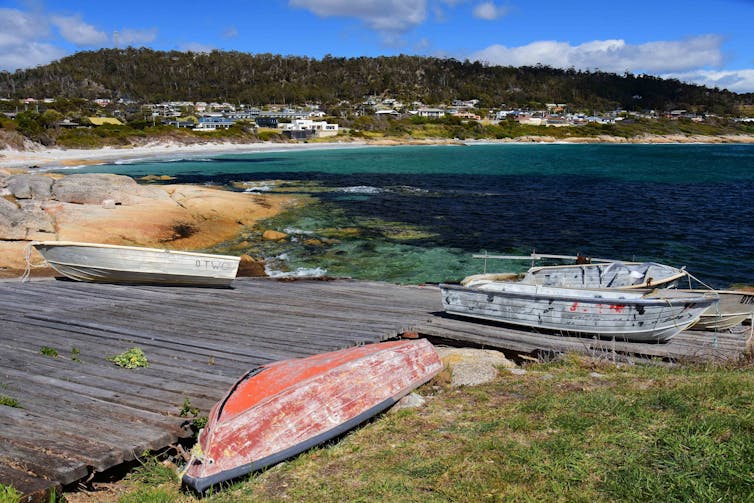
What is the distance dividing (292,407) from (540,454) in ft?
9.42

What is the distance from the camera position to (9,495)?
16.1 feet

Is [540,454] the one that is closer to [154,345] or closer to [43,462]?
[43,462]

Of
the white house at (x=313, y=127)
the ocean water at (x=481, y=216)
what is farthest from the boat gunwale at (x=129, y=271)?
the white house at (x=313, y=127)

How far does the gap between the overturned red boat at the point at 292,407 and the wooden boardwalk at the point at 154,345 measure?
2.93ft

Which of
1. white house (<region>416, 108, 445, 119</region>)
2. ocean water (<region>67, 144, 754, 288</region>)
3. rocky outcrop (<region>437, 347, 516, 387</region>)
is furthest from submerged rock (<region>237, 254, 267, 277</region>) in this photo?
white house (<region>416, 108, 445, 119</region>)

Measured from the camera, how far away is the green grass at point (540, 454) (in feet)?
16.9

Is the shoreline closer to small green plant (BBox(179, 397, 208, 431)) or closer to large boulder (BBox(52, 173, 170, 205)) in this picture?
large boulder (BBox(52, 173, 170, 205))

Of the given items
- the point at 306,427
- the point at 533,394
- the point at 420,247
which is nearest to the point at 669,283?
the point at 533,394

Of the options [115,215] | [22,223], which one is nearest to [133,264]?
[22,223]

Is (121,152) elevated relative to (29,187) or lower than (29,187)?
elevated

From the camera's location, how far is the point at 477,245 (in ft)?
98.1

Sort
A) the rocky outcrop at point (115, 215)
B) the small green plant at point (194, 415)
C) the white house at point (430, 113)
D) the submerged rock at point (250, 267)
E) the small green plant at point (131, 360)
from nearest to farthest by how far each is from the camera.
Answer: the small green plant at point (194, 415)
the small green plant at point (131, 360)
the submerged rock at point (250, 267)
the rocky outcrop at point (115, 215)
the white house at point (430, 113)

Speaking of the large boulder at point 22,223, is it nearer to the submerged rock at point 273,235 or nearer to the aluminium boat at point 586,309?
the submerged rock at point 273,235

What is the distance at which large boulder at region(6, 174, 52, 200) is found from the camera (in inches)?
1229
